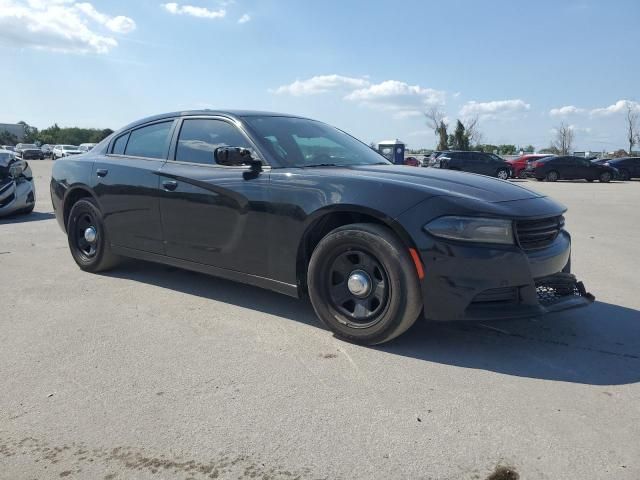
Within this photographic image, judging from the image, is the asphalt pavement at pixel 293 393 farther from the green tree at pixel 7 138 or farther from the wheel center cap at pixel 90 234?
the green tree at pixel 7 138

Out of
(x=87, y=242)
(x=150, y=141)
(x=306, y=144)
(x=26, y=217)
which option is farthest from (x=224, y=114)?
(x=26, y=217)

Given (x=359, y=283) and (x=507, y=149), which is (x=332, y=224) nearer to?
(x=359, y=283)

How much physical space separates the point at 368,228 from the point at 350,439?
1.39 meters

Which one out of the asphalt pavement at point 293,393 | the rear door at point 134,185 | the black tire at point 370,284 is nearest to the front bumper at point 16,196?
the rear door at point 134,185

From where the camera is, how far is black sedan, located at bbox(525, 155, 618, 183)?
26953mm

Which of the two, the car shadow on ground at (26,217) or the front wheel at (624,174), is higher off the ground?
the front wheel at (624,174)

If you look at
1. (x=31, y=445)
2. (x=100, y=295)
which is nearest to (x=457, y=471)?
(x=31, y=445)

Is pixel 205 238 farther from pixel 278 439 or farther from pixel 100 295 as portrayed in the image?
pixel 278 439

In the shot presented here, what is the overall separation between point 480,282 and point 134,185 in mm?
3142

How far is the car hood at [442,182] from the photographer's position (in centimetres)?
344

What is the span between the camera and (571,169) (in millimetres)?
26984

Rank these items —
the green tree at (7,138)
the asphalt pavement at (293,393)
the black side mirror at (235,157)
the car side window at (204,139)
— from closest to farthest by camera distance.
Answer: the asphalt pavement at (293,393), the black side mirror at (235,157), the car side window at (204,139), the green tree at (7,138)

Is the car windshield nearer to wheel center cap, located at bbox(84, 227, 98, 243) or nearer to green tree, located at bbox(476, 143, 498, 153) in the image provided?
wheel center cap, located at bbox(84, 227, 98, 243)

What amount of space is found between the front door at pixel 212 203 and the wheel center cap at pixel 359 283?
73 cm
